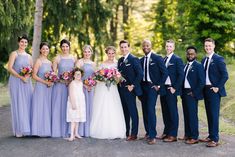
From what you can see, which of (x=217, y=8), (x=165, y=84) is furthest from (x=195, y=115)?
(x=217, y=8)

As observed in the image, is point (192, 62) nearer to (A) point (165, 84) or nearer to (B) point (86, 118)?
(A) point (165, 84)

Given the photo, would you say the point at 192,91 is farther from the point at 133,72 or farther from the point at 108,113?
the point at 108,113

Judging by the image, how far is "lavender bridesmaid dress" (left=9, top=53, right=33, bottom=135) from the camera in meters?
8.80

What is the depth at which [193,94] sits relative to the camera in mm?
8414

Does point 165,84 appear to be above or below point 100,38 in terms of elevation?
below

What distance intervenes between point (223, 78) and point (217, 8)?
12.2 metres

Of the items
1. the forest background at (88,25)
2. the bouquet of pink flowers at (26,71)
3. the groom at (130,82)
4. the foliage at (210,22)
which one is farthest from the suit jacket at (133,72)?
the foliage at (210,22)

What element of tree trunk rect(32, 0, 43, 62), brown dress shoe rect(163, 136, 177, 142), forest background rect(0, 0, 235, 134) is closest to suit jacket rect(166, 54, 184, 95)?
brown dress shoe rect(163, 136, 177, 142)

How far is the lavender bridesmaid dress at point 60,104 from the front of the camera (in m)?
8.94

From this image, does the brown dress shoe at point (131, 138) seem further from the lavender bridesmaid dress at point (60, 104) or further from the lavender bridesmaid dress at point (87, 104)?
the lavender bridesmaid dress at point (60, 104)

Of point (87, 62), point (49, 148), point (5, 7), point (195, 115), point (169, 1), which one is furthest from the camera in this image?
point (169, 1)

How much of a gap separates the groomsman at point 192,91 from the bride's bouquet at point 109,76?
1.26 metres

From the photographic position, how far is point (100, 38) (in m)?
16.8

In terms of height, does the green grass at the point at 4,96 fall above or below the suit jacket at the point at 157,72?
below
